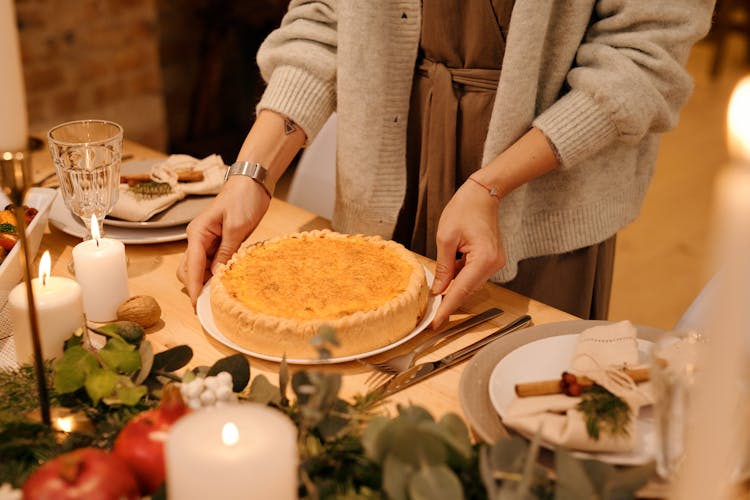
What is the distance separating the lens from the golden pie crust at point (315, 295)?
Answer: 1.13m

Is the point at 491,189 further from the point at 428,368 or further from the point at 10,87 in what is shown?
the point at 10,87

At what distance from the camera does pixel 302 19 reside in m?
1.69

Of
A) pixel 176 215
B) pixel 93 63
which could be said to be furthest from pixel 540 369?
pixel 93 63

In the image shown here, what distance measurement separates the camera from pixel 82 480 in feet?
2.35

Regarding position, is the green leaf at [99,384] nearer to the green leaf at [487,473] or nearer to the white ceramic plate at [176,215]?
the green leaf at [487,473]

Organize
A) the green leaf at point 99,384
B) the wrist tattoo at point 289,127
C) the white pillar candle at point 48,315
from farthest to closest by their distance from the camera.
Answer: the wrist tattoo at point 289,127, the white pillar candle at point 48,315, the green leaf at point 99,384

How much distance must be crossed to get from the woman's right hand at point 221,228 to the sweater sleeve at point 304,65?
0.21 metres

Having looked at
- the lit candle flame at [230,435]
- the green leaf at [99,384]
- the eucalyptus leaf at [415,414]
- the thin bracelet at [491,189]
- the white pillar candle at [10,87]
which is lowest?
the green leaf at [99,384]

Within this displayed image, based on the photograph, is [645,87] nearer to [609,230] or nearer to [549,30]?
[549,30]

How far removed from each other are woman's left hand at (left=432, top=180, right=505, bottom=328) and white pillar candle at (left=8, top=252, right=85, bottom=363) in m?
0.50

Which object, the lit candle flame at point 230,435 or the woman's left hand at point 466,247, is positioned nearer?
the lit candle flame at point 230,435

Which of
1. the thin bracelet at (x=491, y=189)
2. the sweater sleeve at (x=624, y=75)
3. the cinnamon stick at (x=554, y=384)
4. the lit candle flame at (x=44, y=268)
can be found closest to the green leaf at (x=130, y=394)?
the lit candle flame at (x=44, y=268)

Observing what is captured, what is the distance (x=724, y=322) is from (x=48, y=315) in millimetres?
866

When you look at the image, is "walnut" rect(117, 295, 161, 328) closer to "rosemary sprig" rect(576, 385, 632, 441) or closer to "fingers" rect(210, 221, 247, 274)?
"fingers" rect(210, 221, 247, 274)
